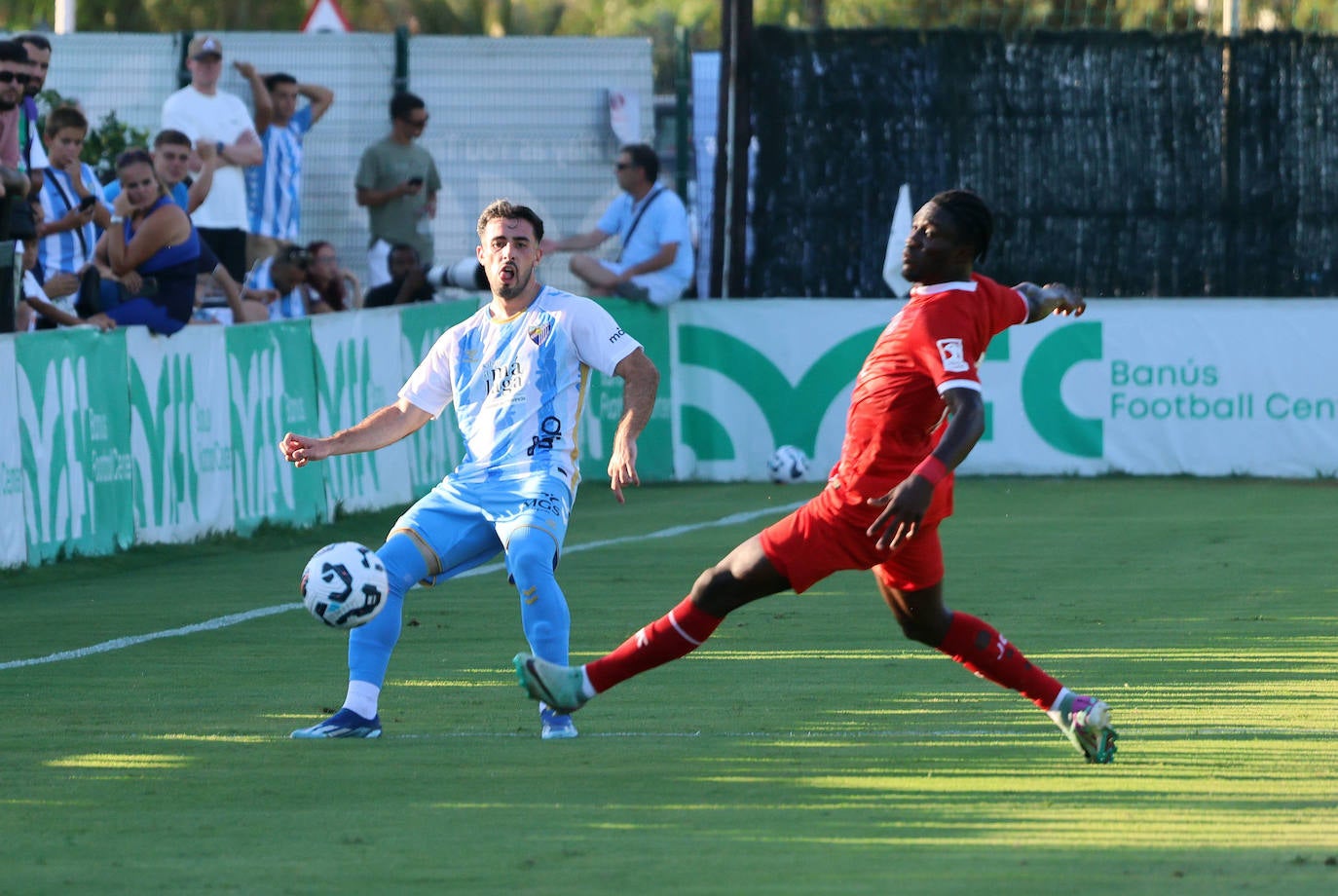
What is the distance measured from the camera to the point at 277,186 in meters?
20.1

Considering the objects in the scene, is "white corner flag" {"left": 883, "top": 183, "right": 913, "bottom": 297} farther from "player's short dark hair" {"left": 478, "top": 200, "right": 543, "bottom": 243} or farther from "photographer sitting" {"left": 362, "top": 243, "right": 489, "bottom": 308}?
"player's short dark hair" {"left": 478, "top": 200, "right": 543, "bottom": 243}

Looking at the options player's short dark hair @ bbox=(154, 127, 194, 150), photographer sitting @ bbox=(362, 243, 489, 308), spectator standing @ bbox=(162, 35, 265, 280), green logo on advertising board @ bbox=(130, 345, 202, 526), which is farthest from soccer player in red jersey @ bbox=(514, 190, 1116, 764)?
photographer sitting @ bbox=(362, 243, 489, 308)

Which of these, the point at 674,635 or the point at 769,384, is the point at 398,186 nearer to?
the point at 769,384

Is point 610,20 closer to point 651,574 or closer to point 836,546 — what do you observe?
point 651,574

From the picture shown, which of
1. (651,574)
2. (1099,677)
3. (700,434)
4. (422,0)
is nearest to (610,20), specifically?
(422,0)

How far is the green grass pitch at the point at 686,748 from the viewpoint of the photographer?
5.92 m

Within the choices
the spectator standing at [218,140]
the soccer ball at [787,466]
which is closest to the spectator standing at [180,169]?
the spectator standing at [218,140]

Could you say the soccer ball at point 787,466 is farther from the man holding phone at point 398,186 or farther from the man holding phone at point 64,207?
the man holding phone at point 64,207

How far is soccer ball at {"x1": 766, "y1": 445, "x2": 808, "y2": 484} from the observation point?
2008 cm

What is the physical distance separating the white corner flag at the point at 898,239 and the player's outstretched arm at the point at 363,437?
43.0ft

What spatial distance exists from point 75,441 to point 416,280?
6299mm

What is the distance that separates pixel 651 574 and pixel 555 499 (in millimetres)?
5652

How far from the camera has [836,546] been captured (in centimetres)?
722

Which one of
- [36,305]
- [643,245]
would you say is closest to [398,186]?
[643,245]
